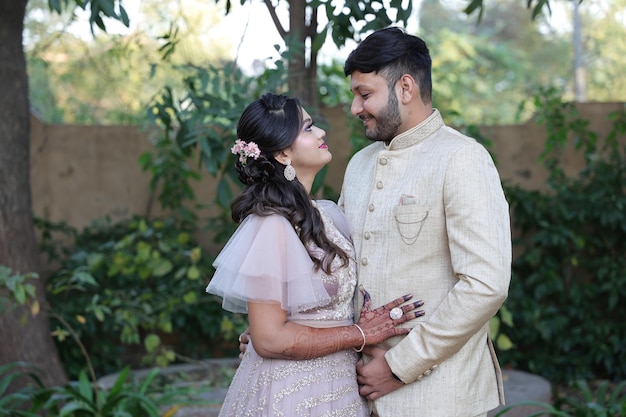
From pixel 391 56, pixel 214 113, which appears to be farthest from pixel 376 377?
pixel 214 113

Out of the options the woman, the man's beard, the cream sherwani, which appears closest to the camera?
the cream sherwani

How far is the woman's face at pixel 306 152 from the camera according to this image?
255 cm

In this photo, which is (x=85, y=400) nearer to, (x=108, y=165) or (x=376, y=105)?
(x=376, y=105)

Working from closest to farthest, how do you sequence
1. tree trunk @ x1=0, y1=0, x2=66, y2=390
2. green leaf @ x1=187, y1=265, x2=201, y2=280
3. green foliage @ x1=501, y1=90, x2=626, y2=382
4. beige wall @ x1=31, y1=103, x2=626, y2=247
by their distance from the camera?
tree trunk @ x1=0, y1=0, x2=66, y2=390, green leaf @ x1=187, y1=265, x2=201, y2=280, green foliage @ x1=501, y1=90, x2=626, y2=382, beige wall @ x1=31, y1=103, x2=626, y2=247

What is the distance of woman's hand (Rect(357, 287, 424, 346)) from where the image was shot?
94.4 inches

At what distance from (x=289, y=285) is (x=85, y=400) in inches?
77.4

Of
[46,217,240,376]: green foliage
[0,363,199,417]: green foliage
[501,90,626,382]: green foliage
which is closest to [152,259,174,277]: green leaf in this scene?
[46,217,240,376]: green foliage

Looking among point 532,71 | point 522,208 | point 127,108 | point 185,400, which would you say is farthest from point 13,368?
point 532,71

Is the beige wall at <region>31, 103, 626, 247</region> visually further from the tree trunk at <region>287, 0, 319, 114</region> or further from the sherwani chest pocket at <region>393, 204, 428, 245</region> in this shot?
the sherwani chest pocket at <region>393, 204, 428, 245</region>

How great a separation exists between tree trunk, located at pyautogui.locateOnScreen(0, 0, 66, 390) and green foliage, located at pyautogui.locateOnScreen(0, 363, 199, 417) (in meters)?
0.26

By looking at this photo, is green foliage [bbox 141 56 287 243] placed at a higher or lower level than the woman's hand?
higher

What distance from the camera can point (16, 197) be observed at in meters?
4.53

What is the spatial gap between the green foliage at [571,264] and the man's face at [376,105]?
3301 mm

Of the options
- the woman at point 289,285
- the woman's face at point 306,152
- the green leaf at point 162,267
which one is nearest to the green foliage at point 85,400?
the green leaf at point 162,267
